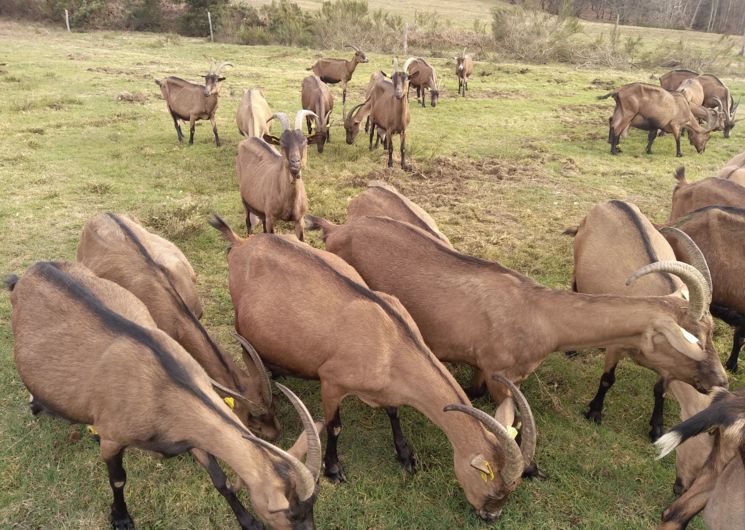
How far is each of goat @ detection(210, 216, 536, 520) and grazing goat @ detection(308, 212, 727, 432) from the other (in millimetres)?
402

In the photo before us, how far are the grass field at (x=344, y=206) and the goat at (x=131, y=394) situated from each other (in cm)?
82

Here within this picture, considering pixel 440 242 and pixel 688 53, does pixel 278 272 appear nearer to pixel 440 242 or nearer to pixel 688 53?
pixel 440 242

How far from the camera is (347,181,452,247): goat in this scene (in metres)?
6.19

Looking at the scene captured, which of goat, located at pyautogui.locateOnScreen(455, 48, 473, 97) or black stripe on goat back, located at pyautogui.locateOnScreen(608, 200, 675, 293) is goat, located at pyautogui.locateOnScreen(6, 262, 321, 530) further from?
goat, located at pyautogui.locateOnScreen(455, 48, 473, 97)

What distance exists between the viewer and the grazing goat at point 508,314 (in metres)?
4.07

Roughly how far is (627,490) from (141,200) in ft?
29.6

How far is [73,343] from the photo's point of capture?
12.7 feet

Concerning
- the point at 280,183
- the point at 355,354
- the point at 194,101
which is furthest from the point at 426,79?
the point at 355,354

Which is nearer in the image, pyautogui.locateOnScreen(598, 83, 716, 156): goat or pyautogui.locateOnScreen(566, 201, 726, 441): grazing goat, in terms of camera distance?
pyautogui.locateOnScreen(566, 201, 726, 441): grazing goat

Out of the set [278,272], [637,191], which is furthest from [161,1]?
[278,272]

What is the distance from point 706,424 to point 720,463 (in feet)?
1.19

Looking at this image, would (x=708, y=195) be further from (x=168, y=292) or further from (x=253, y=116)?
(x=253, y=116)

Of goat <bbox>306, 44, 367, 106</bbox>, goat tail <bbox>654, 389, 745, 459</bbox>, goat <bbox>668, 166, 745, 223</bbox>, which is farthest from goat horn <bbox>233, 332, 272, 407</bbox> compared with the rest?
goat <bbox>306, 44, 367, 106</bbox>

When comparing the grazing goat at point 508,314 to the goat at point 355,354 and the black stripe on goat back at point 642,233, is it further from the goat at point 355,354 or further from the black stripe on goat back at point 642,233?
the black stripe on goat back at point 642,233
